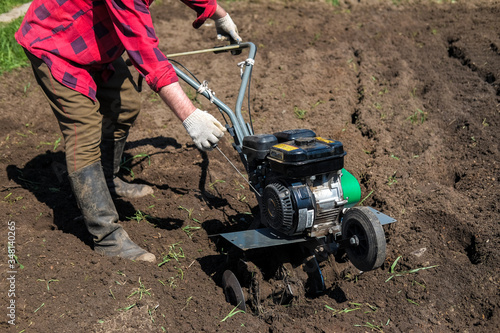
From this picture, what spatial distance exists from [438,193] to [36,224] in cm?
313

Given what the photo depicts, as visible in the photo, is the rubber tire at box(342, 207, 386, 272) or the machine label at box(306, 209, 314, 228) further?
the machine label at box(306, 209, 314, 228)

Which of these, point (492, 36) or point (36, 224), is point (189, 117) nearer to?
point (36, 224)

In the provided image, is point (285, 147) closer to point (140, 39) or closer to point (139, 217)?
point (140, 39)

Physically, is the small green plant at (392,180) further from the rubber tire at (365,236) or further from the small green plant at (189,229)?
the small green plant at (189,229)

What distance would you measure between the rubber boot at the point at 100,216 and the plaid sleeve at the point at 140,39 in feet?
2.95

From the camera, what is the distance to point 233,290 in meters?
2.99

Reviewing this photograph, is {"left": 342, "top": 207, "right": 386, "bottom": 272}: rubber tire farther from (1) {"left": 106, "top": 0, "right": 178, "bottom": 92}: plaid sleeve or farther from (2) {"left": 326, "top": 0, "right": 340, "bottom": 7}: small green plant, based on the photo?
(2) {"left": 326, "top": 0, "right": 340, "bottom": 7}: small green plant

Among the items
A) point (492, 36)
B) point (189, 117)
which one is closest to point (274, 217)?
point (189, 117)

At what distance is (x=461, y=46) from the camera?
5965 millimetres

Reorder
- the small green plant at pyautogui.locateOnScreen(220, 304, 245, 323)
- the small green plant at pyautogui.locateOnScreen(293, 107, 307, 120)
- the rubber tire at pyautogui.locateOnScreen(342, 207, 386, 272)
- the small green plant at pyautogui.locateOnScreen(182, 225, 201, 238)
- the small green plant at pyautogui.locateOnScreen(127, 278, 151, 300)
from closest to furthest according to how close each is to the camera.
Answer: the rubber tire at pyautogui.locateOnScreen(342, 207, 386, 272), the small green plant at pyautogui.locateOnScreen(220, 304, 245, 323), the small green plant at pyautogui.locateOnScreen(127, 278, 151, 300), the small green plant at pyautogui.locateOnScreen(182, 225, 201, 238), the small green plant at pyautogui.locateOnScreen(293, 107, 307, 120)

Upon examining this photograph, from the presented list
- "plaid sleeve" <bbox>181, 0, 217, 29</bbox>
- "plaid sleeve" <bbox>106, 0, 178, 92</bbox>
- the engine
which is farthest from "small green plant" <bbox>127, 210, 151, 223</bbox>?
"plaid sleeve" <bbox>181, 0, 217, 29</bbox>

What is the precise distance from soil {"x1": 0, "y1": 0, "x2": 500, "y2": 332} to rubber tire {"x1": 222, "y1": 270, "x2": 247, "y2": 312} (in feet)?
0.22

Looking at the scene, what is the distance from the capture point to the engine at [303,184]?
9.05ft

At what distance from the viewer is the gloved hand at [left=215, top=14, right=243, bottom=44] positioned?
3785mm
